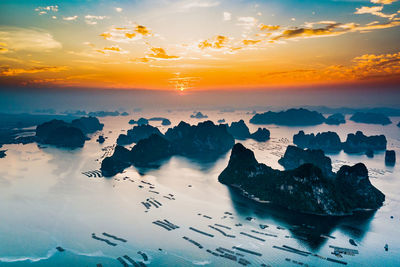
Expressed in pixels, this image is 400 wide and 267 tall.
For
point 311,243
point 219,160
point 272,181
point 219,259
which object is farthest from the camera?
point 219,160

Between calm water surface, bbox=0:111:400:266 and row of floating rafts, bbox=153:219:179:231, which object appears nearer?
calm water surface, bbox=0:111:400:266

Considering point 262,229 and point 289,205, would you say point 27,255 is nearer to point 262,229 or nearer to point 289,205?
point 262,229

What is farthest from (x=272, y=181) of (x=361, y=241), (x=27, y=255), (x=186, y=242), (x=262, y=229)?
(x=27, y=255)

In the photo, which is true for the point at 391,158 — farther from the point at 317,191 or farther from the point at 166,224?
the point at 166,224

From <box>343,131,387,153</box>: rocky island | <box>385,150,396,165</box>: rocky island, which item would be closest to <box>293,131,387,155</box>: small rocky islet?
<box>343,131,387,153</box>: rocky island

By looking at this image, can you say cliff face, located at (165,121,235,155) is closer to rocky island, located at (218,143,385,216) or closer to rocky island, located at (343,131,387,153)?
rocky island, located at (218,143,385,216)

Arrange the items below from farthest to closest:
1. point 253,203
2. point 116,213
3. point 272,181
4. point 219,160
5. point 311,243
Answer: point 219,160 → point 272,181 → point 253,203 → point 116,213 → point 311,243

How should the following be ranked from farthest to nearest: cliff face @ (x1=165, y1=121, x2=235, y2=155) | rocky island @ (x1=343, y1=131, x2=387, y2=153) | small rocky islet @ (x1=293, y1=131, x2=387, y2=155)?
cliff face @ (x1=165, y1=121, x2=235, y2=155) → small rocky islet @ (x1=293, y1=131, x2=387, y2=155) → rocky island @ (x1=343, y1=131, x2=387, y2=153)
